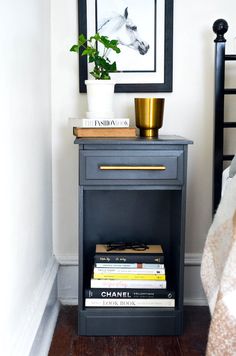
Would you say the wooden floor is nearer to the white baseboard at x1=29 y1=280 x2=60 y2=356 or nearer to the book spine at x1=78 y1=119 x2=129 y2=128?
the white baseboard at x1=29 y1=280 x2=60 y2=356

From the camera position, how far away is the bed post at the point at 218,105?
174cm

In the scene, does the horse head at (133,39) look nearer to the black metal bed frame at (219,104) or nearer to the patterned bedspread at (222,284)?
the black metal bed frame at (219,104)

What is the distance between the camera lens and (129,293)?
1.66 metres

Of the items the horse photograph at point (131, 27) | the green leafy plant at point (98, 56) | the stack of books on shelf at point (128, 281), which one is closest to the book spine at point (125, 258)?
the stack of books on shelf at point (128, 281)

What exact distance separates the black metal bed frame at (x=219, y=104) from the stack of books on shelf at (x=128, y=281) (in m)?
0.38

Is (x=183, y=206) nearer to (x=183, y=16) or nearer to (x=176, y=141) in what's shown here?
(x=176, y=141)

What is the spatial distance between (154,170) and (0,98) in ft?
2.24

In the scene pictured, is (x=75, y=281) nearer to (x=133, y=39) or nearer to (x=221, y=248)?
(x=221, y=248)

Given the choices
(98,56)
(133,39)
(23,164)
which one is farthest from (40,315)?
(133,39)

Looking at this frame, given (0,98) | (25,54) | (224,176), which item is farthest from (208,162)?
(0,98)

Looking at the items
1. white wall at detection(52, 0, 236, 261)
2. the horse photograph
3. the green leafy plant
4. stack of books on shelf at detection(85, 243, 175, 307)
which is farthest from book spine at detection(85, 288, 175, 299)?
the horse photograph

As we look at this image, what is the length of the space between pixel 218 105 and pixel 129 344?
3.16 feet

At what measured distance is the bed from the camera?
983mm

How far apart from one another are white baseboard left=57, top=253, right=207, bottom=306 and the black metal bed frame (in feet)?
0.94
